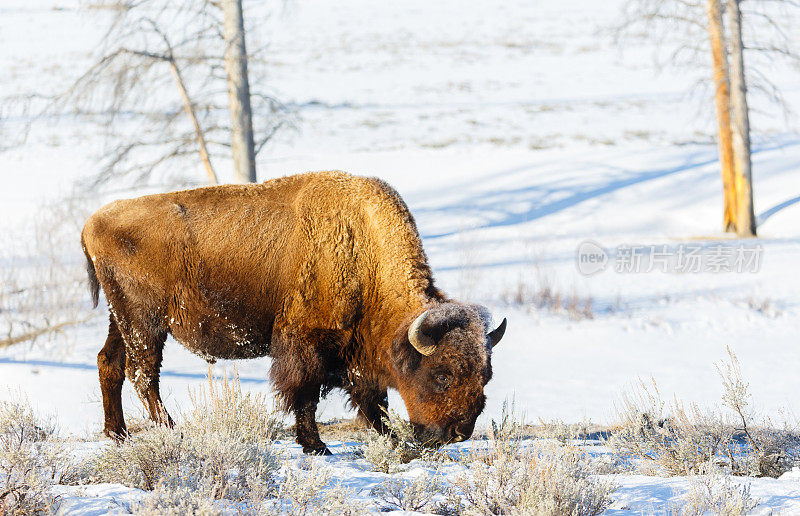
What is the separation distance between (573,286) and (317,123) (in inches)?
761

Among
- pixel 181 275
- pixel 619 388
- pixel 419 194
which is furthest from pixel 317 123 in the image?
pixel 181 275

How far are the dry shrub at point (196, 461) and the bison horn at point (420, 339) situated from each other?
44.1 inches

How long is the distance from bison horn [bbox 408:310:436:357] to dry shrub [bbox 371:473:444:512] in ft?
2.97

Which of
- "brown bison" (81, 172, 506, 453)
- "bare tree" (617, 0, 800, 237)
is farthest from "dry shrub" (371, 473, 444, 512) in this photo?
"bare tree" (617, 0, 800, 237)

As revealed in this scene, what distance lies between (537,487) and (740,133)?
51.7ft

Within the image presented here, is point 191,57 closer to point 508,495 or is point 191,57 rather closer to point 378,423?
point 378,423

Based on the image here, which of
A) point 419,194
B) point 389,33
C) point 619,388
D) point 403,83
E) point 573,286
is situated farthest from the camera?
point 389,33

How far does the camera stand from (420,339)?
479cm

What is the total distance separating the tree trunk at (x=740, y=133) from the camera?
54.6 feet

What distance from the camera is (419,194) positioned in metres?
20.6

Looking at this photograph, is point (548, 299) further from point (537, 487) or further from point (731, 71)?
point (537, 487)

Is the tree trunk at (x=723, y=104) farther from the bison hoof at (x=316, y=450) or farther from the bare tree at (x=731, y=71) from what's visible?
the bison hoof at (x=316, y=450)

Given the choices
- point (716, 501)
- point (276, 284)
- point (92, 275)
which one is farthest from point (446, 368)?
point (92, 275)

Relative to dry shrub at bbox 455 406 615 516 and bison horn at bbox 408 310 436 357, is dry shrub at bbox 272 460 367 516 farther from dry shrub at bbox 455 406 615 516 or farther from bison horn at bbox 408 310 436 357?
bison horn at bbox 408 310 436 357
